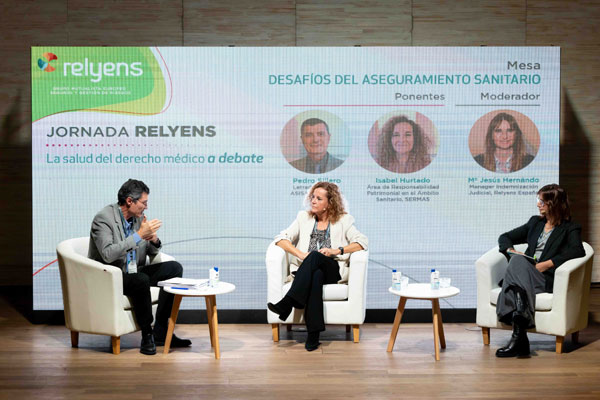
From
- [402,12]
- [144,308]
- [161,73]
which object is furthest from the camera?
[402,12]

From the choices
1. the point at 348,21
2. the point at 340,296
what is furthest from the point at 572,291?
the point at 348,21

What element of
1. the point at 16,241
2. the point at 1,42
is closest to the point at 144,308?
the point at 16,241

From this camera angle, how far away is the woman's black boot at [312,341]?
16.7 ft

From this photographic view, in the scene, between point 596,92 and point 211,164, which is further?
point 596,92

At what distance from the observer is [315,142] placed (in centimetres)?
598

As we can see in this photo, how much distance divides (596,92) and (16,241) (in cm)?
635

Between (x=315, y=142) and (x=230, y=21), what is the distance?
2.02m

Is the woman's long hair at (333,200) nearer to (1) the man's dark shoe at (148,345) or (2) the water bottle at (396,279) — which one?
(2) the water bottle at (396,279)

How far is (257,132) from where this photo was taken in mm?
5957

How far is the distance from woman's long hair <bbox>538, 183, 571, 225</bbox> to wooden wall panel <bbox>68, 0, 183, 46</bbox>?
398 cm

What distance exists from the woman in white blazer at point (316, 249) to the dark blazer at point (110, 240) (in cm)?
110

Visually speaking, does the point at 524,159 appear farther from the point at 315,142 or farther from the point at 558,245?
the point at 315,142

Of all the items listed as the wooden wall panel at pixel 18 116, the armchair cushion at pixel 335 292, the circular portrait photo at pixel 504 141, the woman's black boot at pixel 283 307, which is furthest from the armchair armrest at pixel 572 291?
the wooden wall panel at pixel 18 116

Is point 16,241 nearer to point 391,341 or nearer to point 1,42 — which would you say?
point 1,42
